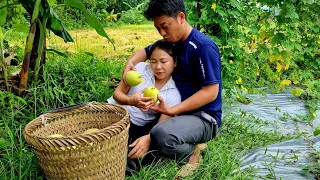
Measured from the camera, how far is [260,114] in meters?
Answer: 3.94

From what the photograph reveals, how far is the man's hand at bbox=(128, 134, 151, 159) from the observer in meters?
2.50

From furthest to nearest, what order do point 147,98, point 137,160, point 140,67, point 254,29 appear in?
point 254,29 → point 140,67 → point 137,160 → point 147,98

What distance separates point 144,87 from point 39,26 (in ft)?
→ 3.18

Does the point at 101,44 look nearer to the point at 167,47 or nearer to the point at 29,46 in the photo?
the point at 29,46

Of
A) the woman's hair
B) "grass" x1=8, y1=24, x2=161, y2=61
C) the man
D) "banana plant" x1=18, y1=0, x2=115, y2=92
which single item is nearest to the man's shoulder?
the man

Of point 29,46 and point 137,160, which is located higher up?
point 29,46

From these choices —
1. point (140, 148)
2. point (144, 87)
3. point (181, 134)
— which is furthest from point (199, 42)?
point (140, 148)

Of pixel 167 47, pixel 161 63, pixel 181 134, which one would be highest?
pixel 167 47

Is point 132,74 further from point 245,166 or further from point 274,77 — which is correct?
point 274,77

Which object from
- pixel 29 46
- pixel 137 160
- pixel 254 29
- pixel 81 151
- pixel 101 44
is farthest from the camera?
pixel 101 44

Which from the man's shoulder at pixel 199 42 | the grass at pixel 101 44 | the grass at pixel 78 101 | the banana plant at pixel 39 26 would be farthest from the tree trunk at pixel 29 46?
the grass at pixel 101 44

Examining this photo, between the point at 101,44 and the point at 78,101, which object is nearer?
the point at 78,101

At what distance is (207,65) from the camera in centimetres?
244

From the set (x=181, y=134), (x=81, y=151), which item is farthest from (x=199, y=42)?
(x=81, y=151)
